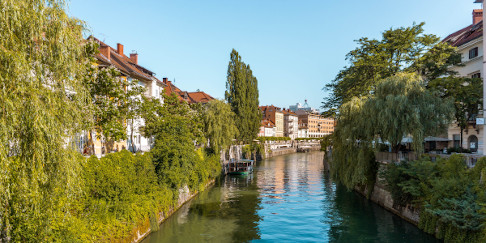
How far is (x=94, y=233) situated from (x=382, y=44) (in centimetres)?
2660

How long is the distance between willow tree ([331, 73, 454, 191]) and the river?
10.2 feet

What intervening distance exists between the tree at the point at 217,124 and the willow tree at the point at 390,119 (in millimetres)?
17160

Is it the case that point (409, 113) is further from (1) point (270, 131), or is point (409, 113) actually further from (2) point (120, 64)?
(1) point (270, 131)

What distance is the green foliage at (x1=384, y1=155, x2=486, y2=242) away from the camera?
42.7ft

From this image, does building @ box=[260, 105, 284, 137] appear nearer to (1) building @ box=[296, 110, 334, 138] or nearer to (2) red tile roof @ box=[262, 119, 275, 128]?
(2) red tile roof @ box=[262, 119, 275, 128]

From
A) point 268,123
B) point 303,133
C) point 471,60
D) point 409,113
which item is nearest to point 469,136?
point 471,60

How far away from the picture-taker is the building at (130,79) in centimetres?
2600

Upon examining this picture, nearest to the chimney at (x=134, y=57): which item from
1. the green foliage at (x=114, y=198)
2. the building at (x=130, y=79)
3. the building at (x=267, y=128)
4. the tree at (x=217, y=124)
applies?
the building at (x=130, y=79)

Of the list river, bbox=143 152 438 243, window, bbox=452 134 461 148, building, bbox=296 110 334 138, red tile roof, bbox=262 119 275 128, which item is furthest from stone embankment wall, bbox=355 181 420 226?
building, bbox=296 110 334 138

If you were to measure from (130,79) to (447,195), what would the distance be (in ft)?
92.9

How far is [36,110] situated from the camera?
7039 millimetres

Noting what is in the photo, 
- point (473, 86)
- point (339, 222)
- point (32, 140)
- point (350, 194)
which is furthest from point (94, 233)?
point (473, 86)

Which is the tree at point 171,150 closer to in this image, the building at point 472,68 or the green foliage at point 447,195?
the green foliage at point 447,195

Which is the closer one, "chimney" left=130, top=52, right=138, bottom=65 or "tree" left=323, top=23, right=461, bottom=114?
"tree" left=323, top=23, right=461, bottom=114
